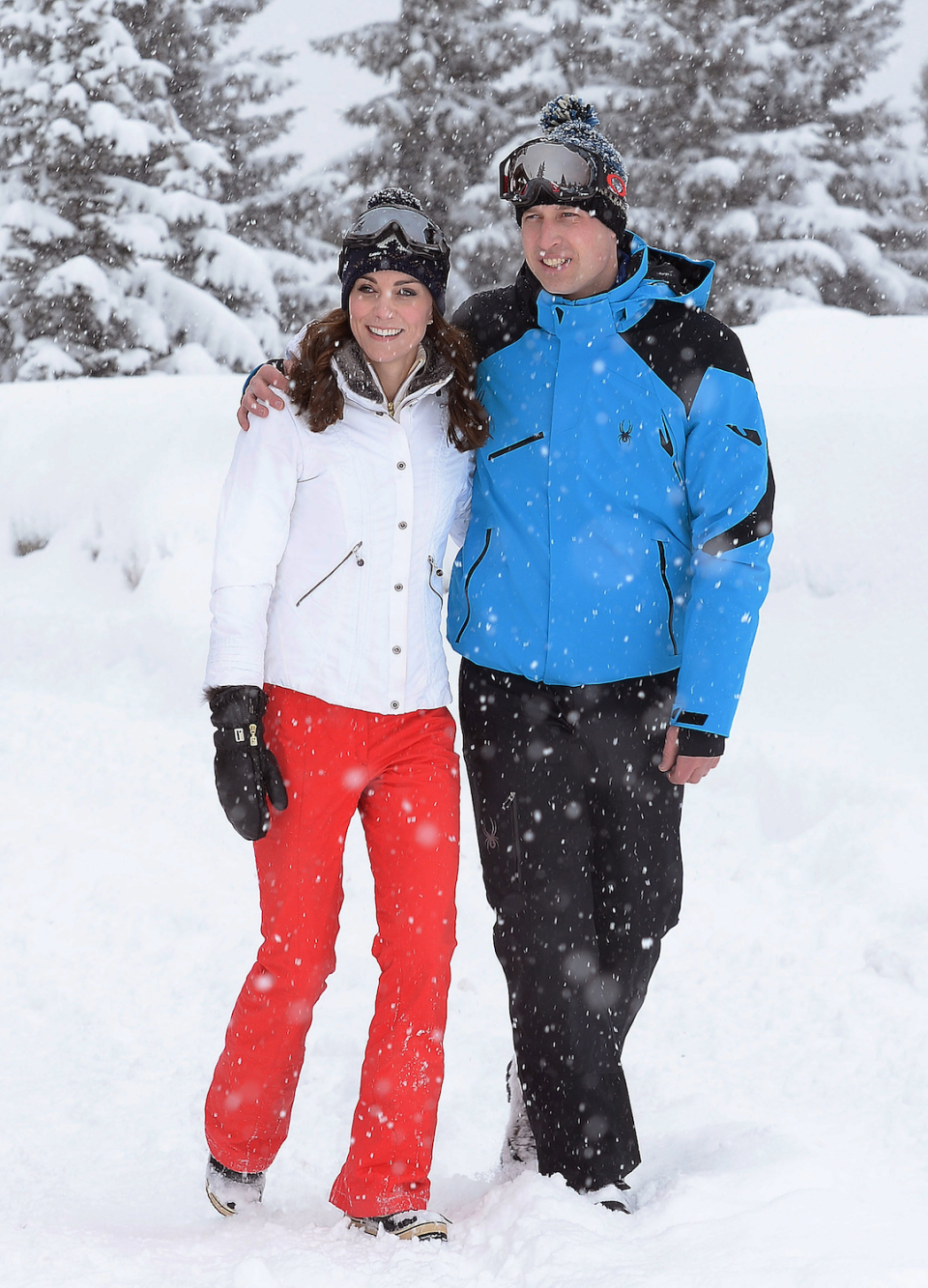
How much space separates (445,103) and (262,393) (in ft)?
57.4

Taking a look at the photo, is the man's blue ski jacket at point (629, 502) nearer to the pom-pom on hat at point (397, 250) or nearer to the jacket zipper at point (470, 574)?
the jacket zipper at point (470, 574)

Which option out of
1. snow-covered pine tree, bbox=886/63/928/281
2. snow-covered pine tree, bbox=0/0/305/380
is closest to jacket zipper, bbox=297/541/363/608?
snow-covered pine tree, bbox=0/0/305/380

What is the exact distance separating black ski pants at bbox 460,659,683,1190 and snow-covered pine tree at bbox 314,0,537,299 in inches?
642

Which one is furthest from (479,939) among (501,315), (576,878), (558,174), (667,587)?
(558,174)

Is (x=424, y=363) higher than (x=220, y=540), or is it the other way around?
(x=424, y=363)

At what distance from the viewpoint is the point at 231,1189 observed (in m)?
2.88

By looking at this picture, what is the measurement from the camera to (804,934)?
4.58 metres

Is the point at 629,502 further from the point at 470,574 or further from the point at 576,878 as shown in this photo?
the point at 576,878

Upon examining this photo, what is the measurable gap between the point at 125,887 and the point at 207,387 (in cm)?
478

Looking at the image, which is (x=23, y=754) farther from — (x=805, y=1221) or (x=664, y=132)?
(x=664, y=132)

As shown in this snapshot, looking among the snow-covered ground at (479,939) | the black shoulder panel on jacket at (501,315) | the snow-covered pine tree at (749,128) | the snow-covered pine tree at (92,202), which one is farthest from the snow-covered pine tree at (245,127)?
the black shoulder panel on jacket at (501,315)

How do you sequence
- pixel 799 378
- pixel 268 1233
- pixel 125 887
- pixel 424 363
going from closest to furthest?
pixel 268 1233, pixel 424 363, pixel 125 887, pixel 799 378

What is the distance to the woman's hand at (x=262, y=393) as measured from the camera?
2809 millimetres

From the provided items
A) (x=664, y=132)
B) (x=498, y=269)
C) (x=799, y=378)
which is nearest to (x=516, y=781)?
(x=799, y=378)
